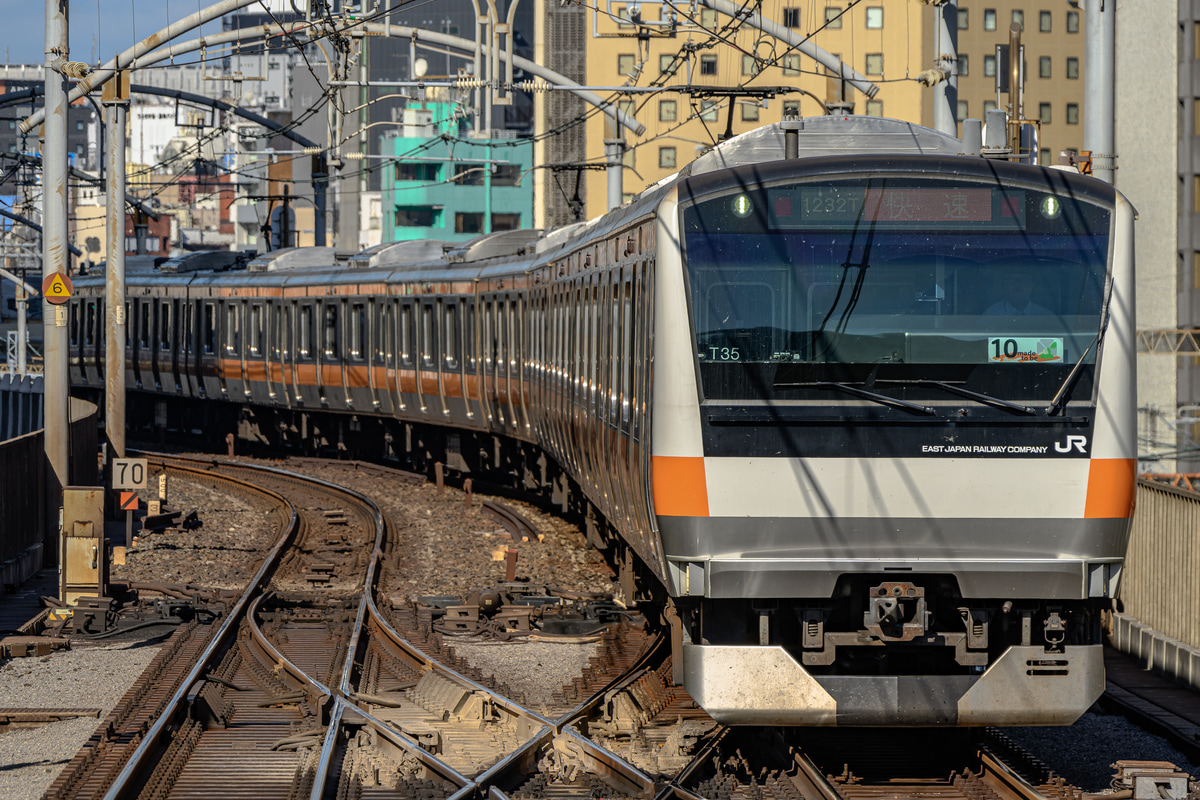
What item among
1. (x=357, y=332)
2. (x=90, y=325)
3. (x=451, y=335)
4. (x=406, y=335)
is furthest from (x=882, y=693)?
(x=90, y=325)

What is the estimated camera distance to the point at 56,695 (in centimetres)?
1038

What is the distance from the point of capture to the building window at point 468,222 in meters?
82.7

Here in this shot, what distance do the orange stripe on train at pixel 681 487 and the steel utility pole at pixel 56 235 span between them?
977cm

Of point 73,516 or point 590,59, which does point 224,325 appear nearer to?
point 73,516

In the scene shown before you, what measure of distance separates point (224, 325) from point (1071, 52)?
5700 centimetres

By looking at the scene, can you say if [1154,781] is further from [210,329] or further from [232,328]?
[210,329]

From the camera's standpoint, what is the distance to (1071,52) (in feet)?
259

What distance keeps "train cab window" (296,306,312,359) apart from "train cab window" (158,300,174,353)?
533 centimetres

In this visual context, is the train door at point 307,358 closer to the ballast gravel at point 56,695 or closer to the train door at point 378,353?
the train door at point 378,353

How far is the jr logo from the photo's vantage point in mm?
7488

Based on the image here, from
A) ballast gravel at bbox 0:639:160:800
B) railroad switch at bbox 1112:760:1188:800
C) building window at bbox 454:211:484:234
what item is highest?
building window at bbox 454:211:484:234

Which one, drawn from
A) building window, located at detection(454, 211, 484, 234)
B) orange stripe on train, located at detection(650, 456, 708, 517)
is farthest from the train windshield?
building window, located at detection(454, 211, 484, 234)

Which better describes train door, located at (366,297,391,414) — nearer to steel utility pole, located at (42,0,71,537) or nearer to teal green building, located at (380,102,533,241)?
steel utility pole, located at (42,0,71,537)

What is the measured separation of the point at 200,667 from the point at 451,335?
46.4ft
